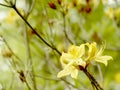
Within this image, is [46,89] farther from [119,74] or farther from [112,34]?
[112,34]

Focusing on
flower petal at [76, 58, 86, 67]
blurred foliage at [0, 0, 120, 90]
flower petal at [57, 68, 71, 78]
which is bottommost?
flower petal at [57, 68, 71, 78]

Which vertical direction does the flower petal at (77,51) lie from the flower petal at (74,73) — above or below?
above

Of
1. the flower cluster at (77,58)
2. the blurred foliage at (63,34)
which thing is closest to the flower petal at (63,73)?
the flower cluster at (77,58)

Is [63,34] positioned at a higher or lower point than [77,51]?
higher

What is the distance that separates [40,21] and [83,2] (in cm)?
25

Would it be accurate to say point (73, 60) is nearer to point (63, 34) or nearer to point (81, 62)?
point (81, 62)

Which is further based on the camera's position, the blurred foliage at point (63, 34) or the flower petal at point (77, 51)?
the blurred foliage at point (63, 34)

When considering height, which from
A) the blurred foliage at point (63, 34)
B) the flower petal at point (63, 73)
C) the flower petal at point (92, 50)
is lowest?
the flower petal at point (63, 73)

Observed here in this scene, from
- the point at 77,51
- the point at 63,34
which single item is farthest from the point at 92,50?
the point at 63,34

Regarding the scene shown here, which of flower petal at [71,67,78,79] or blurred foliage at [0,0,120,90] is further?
blurred foliage at [0,0,120,90]

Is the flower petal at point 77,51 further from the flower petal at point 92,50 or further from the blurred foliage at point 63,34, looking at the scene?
the blurred foliage at point 63,34

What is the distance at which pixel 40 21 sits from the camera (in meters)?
1.85

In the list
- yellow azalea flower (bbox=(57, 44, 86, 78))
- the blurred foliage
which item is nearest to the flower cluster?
yellow azalea flower (bbox=(57, 44, 86, 78))

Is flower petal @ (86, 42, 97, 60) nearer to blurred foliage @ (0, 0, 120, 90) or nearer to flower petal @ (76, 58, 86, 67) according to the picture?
flower petal @ (76, 58, 86, 67)
